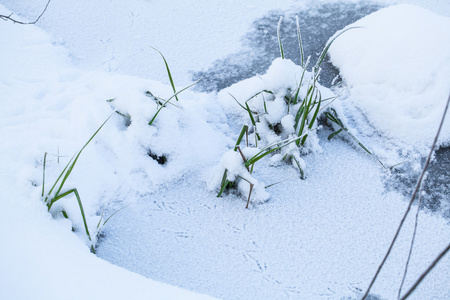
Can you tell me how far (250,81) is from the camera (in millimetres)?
1613

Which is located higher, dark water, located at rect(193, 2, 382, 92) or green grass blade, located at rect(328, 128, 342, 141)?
dark water, located at rect(193, 2, 382, 92)

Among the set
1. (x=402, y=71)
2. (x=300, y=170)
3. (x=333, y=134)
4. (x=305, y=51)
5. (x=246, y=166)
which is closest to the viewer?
(x=246, y=166)

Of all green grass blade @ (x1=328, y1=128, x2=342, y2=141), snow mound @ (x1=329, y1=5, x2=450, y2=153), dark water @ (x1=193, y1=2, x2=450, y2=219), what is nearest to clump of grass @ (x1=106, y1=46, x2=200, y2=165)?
dark water @ (x1=193, y1=2, x2=450, y2=219)

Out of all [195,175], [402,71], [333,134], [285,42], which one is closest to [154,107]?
[195,175]

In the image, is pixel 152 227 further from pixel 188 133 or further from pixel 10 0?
pixel 10 0

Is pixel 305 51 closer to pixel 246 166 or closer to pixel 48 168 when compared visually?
pixel 246 166

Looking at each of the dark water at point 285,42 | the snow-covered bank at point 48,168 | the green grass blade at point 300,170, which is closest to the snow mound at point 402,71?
the dark water at point 285,42

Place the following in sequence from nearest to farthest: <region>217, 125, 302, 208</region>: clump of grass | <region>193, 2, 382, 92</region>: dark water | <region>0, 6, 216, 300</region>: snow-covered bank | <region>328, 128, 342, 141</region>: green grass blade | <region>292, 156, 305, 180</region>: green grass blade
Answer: <region>0, 6, 216, 300</region>: snow-covered bank, <region>217, 125, 302, 208</region>: clump of grass, <region>292, 156, 305, 180</region>: green grass blade, <region>328, 128, 342, 141</region>: green grass blade, <region>193, 2, 382, 92</region>: dark water

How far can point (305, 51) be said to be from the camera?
1.92 meters

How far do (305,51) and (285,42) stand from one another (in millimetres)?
119

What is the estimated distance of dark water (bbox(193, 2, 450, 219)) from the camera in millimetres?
1383

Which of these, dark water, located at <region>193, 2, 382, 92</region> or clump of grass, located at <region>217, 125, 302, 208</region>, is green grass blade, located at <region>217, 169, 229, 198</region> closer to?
clump of grass, located at <region>217, 125, 302, 208</region>

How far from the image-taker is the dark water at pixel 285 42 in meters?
1.80

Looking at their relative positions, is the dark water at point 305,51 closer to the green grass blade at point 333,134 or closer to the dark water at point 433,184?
the dark water at point 433,184
